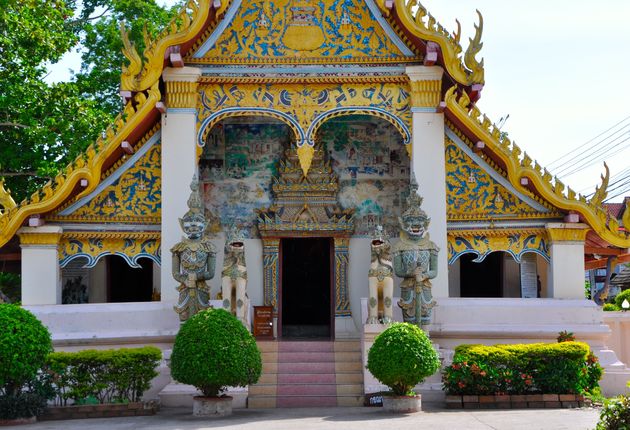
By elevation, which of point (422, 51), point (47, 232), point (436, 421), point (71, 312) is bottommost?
point (436, 421)

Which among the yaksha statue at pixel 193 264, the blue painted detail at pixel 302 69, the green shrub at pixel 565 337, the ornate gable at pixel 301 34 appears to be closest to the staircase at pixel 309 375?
the yaksha statue at pixel 193 264

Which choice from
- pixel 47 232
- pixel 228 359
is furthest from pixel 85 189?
pixel 228 359

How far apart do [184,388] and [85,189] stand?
315 cm

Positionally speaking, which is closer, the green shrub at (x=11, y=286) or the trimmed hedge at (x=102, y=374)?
the trimmed hedge at (x=102, y=374)

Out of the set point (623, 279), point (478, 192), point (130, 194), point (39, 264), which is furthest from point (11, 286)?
point (623, 279)

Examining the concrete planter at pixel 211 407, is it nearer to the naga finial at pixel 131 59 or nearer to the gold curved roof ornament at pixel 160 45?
the gold curved roof ornament at pixel 160 45

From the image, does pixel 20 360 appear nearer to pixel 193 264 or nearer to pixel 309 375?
pixel 193 264

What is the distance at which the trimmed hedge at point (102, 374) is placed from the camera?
41.5 ft

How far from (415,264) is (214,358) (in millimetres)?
3168

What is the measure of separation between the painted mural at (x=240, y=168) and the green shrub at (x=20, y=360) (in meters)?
4.58

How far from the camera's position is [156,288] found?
1648cm

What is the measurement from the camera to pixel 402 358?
11984 millimetres

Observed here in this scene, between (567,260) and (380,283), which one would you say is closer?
(380,283)

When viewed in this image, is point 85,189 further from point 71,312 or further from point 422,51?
point 422,51
